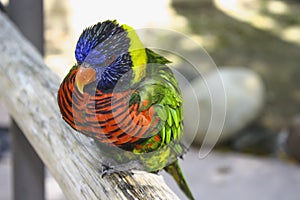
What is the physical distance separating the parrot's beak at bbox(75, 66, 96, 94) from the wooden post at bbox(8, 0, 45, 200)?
0.82m

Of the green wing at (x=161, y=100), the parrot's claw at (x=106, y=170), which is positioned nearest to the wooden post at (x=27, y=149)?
the parrot's claw at (x=106, y=170)

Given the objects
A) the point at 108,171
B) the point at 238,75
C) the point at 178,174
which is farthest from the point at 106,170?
the point at 238,75

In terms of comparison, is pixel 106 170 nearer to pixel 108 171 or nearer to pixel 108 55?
pixel 108 171

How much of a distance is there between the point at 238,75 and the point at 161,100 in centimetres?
260

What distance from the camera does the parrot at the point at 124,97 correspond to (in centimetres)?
59

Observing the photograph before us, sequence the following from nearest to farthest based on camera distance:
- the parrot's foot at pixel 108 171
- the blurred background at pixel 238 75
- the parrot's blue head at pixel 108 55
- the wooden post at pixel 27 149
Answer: the parrot's blue head at pixel 108 55 → the parrot's foot at pixel 108 171 → the wooden post at pixel 27 149 → the blurred background at pixel 238 75

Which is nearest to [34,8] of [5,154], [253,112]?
[5,154]

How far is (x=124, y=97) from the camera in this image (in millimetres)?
657

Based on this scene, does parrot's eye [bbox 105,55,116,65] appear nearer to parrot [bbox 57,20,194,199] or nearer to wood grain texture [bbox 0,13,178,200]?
parrot [bbox 57,20,194,199]

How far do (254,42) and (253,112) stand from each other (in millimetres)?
1033

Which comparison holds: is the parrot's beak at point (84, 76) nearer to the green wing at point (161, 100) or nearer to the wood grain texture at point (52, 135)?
the green wing at point (161, 100)

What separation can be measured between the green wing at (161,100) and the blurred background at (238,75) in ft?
3.36

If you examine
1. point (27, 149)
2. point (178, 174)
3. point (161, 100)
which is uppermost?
point (27, 149)

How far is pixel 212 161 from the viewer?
2.85m
